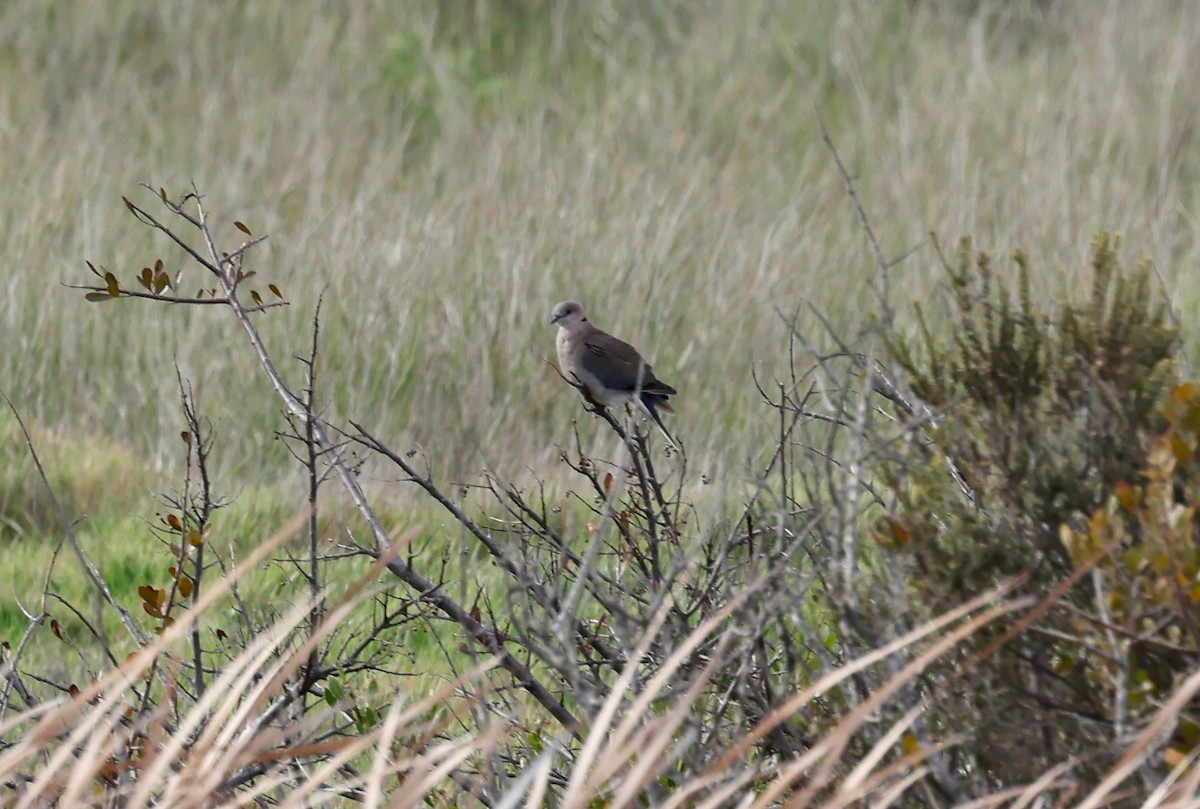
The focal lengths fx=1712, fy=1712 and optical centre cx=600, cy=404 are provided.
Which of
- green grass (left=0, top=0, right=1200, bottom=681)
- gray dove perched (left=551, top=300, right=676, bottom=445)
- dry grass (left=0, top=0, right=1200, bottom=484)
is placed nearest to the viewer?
gray dove perched (left=551, top=300, right=676, bottom=445)

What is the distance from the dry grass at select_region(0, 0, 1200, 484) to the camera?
674cm

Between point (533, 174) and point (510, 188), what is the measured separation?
30 cm

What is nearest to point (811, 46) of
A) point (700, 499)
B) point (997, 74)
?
point (997, 74)

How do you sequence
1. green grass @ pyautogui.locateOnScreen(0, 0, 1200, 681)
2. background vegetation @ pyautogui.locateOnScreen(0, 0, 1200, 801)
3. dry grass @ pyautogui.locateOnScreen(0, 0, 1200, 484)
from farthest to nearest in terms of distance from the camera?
dry grass @ pyautogui.locateOnScreen(0, 0, 1200, 484) < green grass @ pyautogui.locateOnScreen(0, 0, 1200, 681) < background vegetation @ pyautogui.locateOnScreen(0, 0, 1200, 801)

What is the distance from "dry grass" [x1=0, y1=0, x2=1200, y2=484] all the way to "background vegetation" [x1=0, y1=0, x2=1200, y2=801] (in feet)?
0.09

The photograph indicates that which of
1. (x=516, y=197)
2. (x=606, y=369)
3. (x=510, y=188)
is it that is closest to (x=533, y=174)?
(x=510, y=188)

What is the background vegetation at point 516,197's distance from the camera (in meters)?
6.29

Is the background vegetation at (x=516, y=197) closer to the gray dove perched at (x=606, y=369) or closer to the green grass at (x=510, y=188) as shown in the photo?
the green grass at (x=510, y=188)

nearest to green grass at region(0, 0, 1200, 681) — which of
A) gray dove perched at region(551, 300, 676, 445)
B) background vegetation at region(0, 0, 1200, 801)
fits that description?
background vegetation at region(0, 0, 1200, 801)

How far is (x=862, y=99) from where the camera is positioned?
1089 cm

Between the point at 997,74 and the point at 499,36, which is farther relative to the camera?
the point at 499,36

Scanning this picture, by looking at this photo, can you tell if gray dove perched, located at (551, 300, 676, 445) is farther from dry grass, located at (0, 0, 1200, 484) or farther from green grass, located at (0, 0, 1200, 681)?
dry grass, located at (0, 0, 1200, 484)

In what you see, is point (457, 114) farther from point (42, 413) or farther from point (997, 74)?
point (42, 413)

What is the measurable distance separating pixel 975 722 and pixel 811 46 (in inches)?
416
